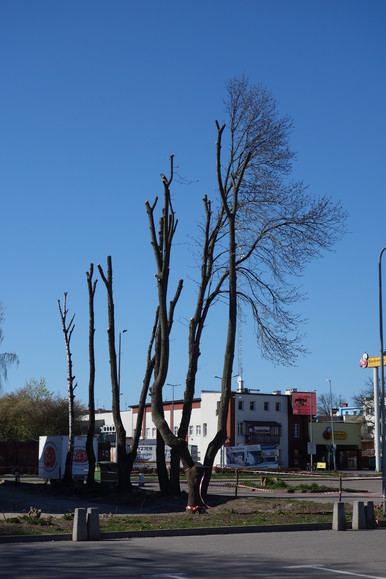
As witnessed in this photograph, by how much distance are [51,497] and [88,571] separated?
22.5m

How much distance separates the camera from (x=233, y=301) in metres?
25.2

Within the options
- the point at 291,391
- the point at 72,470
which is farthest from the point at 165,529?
the point at 291,391

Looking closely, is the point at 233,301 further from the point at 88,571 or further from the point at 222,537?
the point at 88,571

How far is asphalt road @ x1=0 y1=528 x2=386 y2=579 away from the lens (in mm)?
12719

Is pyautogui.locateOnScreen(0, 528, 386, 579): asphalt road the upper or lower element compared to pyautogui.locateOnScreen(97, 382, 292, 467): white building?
lower

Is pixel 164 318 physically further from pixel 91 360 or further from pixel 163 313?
pixel 91 360

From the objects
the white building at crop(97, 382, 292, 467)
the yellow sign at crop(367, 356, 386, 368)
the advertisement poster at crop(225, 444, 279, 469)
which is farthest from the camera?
the yellow sign at crop(367, 356, 386, 368)

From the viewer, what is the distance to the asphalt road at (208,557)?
1272 centimetres

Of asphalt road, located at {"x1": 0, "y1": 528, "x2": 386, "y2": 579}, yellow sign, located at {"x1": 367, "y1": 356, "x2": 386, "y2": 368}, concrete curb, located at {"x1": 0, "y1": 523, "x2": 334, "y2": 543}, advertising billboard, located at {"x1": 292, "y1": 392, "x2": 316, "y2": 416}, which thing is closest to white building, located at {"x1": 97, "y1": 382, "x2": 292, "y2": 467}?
advertising billboard, located at {"x1": 292, "y1": 392, "x2": 316, "y2": 416}

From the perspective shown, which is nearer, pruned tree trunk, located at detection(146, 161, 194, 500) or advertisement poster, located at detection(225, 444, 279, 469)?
pruned tree trunk, located at detection(146, 161, 194, 500)

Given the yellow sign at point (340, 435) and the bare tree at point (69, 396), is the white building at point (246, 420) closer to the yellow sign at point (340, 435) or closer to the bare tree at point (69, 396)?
the yellow sign at point (340, 435)

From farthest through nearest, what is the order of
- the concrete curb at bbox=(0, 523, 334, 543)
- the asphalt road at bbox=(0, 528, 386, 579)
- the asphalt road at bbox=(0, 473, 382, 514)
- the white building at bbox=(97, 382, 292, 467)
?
1. the white building at bbox=(97, 382, 292, 467)
2. the asphalt road at bbox=(0, 473, 382, 514)
3. the concrete curb at bbox=(0, 523, 334, 543)
4. the asphalt road at bbox=(0, 528, 386, 579)

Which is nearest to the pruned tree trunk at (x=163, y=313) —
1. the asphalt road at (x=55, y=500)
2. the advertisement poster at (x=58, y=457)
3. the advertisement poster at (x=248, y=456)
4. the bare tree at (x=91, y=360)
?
the asphalt road at (x=55, y=500)

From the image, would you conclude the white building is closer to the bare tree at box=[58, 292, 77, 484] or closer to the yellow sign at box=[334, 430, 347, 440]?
the yellow sign at box=[334, 430, 347, 440]
